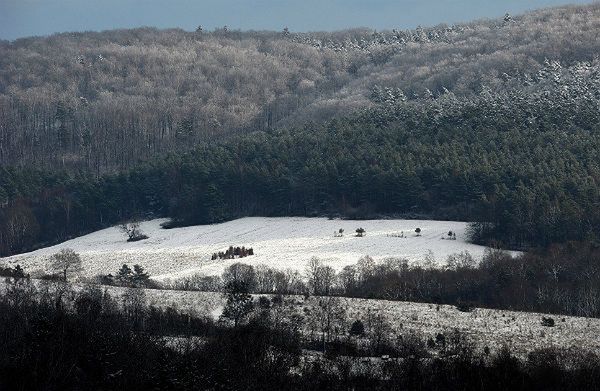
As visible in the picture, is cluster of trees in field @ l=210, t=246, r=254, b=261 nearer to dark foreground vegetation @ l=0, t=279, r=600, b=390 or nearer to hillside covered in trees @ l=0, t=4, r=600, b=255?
hillside covered in trees @ l=0, t=4, r=600, b=255

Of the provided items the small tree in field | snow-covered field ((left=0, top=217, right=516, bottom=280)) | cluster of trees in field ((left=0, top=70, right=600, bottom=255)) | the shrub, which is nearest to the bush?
the shrub

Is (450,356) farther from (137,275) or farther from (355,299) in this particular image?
(137,275)

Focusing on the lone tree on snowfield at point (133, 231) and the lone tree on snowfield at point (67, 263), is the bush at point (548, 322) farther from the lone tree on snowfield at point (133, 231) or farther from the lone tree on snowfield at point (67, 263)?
the lone tree on snowfield at point (133, 231)

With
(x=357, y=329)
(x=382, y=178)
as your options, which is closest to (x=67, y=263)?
(x=357, y=329)

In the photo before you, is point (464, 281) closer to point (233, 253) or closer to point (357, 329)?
point (357, 329)

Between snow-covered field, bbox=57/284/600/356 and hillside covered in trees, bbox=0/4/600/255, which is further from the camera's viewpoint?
hillside covered in trees, bbox=0/4/600/255
